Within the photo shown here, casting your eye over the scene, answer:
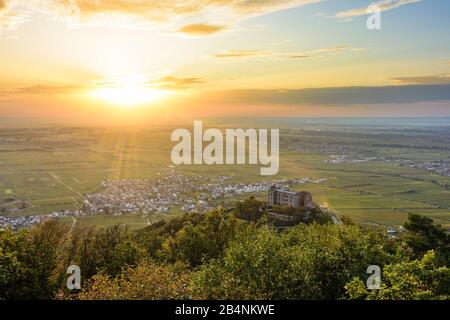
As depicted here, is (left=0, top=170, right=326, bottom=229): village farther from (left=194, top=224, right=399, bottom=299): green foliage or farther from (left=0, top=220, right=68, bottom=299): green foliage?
(left=194, top=224, right=399, bottom=299): green foliage

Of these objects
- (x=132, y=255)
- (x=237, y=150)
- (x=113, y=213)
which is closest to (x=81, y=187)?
(x=113, y=213)

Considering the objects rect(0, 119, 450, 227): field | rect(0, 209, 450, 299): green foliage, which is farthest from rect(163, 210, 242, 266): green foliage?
rect(0, 119, 450, 227): field

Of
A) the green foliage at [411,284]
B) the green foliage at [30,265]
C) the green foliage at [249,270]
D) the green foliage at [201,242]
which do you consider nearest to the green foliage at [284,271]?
the green foliage at [249,270]

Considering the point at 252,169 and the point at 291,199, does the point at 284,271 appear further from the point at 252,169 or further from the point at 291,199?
the point at 252,169
